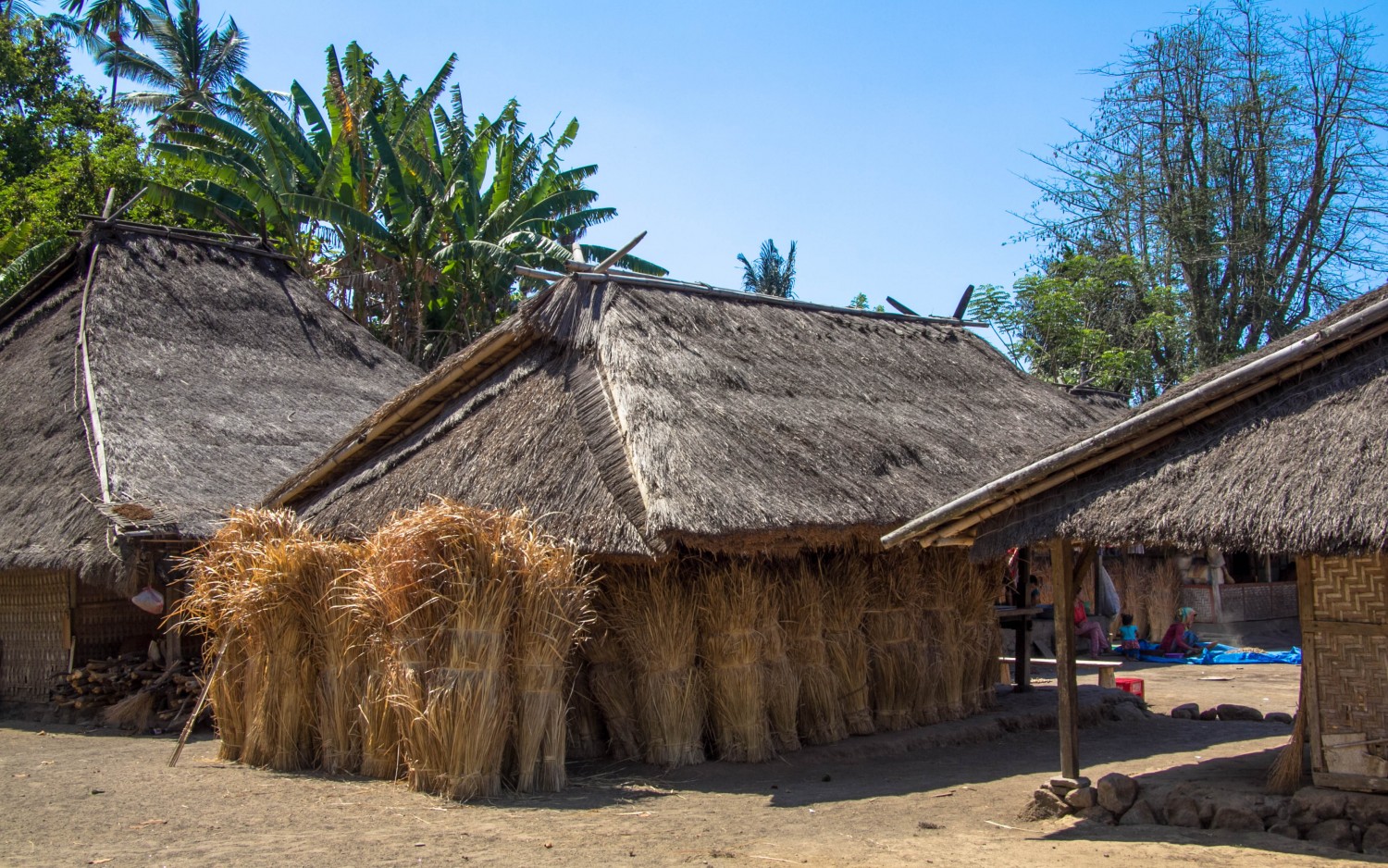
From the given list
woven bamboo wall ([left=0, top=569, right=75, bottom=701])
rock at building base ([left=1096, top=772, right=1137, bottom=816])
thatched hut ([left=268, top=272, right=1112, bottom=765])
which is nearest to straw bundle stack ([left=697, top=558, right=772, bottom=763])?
thatched hut ([left=268, top=272, right=1112, bottom=765])

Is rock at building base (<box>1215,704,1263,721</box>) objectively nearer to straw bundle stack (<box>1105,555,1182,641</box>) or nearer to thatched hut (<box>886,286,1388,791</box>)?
thatched hut (<box>886,286,1388,791</box>)

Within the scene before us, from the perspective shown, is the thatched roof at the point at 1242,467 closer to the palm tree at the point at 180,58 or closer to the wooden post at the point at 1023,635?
the wooden post at the point at 1023,635

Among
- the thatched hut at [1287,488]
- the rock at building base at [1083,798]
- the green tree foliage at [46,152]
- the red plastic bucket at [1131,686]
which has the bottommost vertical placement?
the rock at building base at [1083,798]

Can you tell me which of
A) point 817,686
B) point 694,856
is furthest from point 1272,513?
point 817,686

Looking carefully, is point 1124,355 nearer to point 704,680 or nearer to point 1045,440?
point 1045,440

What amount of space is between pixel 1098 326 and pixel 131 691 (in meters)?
17.8

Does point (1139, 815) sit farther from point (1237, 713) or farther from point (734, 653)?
point (1237, 713)

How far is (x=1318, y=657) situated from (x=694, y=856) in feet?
11.0

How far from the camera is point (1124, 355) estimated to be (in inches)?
790

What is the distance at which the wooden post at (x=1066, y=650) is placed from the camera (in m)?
6.52

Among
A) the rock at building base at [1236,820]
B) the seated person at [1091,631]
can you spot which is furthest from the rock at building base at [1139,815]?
the seated person at [1091,631]

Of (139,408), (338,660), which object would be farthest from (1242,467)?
(139,408)

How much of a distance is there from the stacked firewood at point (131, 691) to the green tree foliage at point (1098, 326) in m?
15.1

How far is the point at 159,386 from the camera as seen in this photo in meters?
12.2
